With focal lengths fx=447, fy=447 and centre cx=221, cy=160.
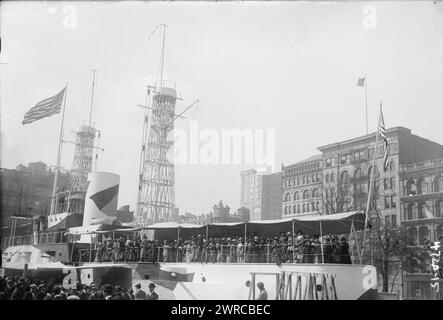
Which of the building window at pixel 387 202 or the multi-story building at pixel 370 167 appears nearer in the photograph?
the multi-story building at pixel 370 167

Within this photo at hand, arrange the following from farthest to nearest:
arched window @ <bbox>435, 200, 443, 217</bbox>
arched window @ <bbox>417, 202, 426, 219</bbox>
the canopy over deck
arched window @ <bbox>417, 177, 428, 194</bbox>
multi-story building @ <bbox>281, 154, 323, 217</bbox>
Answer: multi-story building @ <bbox>281, 154, 323, 217</bbox>
arched window @ <bbox>417, 177, 428, 194</bbox>
arched window @ <bbox>417, 202, 426, 219</bbox>
arched window @ <bbox>435, 200, 443, 217</bbox>
the canopy over deck

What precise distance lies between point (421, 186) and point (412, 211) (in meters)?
2.59

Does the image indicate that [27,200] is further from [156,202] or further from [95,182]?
[95,182]

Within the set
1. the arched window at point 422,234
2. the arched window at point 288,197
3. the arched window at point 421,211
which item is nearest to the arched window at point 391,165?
the arched window at point 421,211

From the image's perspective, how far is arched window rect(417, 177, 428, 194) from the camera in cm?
4306

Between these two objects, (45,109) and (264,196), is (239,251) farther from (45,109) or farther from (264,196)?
(264,196)

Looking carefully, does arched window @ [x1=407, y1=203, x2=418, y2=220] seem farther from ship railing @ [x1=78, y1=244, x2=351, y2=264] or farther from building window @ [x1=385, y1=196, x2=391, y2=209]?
ship railing @ [x1=78, y1=244, x2=351, y2=264]

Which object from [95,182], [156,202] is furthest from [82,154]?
[95,182]

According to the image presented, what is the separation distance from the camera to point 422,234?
4150 centimetres

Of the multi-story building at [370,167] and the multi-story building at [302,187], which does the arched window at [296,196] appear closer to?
the multi-story building at [302,187]

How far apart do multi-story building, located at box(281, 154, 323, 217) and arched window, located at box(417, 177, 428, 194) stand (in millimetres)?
14586

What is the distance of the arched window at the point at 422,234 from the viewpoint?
40769 millimetres

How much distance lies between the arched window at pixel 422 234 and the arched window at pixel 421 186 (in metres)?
3.79

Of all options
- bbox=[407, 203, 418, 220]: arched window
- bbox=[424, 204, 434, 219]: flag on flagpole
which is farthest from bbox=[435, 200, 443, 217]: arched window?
bbox=[407, 203, 418, 220]: arched window
